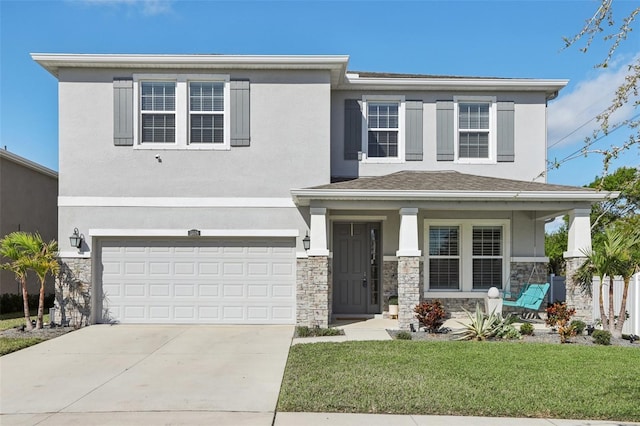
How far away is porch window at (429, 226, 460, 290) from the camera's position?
540 inches

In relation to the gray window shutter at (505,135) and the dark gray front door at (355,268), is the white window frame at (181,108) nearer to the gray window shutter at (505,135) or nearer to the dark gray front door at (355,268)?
the dark gray front door at (355,268)

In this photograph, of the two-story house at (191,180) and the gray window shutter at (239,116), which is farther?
the gray window shutter at (239,116)

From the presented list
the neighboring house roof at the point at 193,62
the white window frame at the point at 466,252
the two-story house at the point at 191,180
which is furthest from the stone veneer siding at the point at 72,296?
the white window frame at the point at 466,252

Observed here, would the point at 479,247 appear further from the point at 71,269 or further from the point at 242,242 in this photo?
the point at 71,269

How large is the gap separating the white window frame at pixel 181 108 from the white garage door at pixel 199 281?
7.79ft

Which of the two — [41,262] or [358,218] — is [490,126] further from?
[41,262]

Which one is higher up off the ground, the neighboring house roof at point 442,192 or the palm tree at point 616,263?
the neighboring house roof at point 442,192

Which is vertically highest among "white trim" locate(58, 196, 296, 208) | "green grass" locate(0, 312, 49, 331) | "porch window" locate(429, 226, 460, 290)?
"white trim" locate(58, 196, 296, 208)

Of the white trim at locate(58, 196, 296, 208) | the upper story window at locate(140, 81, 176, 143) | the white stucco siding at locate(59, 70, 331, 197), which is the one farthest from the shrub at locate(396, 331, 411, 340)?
the upper story window at locate(140, 81, 176, 143)

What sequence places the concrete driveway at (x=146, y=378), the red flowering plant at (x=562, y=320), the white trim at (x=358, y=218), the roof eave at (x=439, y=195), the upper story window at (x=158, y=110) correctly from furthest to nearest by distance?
the white trim at (x=358, y=218) → the upper story window at (x=158, y=110) → the roof eave at (x=439, y=195) → the red flowering plant at (x=562, y=320) → the concrete driveway at (x=146, y=378)

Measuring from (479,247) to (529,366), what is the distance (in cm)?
609

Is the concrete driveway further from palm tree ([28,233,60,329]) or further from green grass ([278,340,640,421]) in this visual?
palm tree ([28,233,60,329])

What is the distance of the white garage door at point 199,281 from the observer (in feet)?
41.3

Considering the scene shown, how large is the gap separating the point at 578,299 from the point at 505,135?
16.1ft
